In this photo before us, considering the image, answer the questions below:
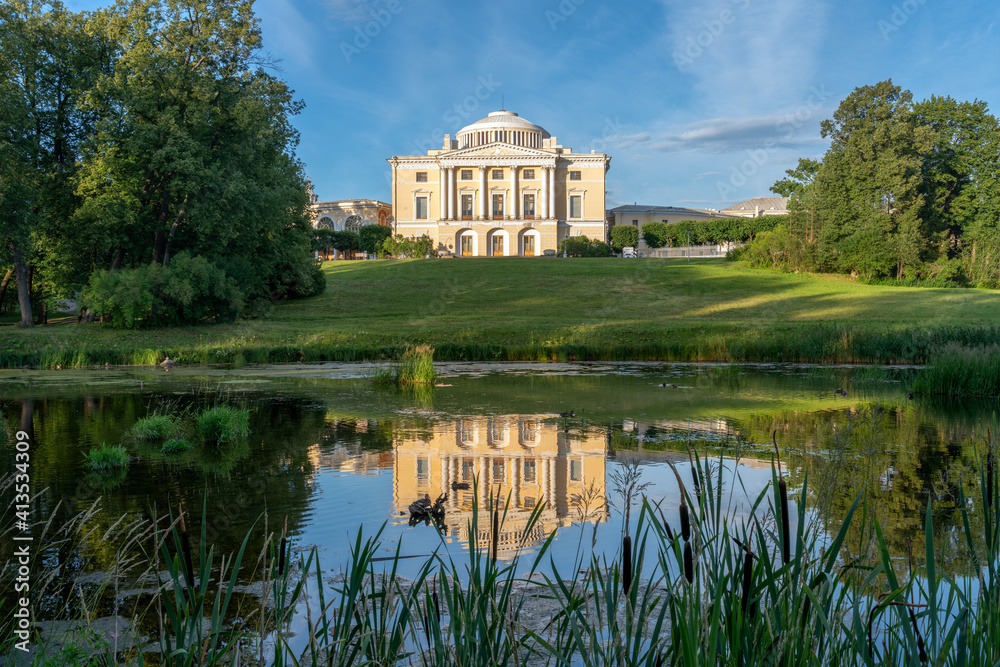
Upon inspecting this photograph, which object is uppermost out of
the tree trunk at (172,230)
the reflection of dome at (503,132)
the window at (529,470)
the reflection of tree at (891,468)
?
the reflection of dome at (503,132)

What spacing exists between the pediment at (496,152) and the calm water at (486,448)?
52.4 m

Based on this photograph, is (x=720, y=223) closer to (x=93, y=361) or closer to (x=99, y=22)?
(x=99, y=22)

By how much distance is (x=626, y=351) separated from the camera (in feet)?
58.2

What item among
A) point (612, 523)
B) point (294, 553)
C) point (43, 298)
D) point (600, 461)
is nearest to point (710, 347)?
point (600, 461)

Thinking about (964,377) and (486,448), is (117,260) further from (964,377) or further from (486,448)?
(964,377)

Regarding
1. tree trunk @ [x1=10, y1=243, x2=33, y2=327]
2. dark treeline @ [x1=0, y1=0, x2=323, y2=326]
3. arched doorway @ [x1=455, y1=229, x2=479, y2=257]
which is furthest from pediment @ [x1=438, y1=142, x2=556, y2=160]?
tree trunk @ [x1=10, y1=243, x2=33, y2=327]

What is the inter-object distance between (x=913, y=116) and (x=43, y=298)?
42327mm

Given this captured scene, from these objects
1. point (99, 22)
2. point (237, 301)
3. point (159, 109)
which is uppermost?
point (99, 22)

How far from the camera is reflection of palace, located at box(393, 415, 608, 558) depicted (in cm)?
522

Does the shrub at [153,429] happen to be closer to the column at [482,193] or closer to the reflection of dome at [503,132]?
the column at [482,193]

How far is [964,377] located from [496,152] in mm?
56215

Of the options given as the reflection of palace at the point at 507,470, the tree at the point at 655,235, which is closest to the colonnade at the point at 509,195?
the tree at the point at 655,235

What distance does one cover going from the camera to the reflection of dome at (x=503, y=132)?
69.9m

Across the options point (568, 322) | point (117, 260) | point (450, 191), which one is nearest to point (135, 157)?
point (117, 260)
